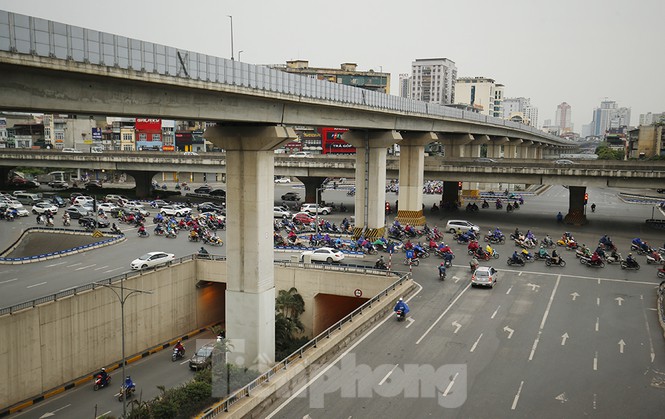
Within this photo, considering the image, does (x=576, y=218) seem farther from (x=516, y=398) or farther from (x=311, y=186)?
(x=516, y=398)

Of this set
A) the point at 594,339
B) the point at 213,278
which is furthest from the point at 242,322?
the point at 594,339

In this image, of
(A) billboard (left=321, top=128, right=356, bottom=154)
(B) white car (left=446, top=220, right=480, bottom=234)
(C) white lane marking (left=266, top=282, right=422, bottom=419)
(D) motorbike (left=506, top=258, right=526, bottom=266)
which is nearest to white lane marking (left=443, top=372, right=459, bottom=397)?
(C) white lane marking (left=266, top=282, right=422, bottom=419)

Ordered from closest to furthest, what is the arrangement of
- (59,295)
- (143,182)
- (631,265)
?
(59,295) → (631,265) → (143,182)

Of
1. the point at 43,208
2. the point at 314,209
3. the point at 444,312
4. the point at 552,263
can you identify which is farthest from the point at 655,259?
the point at 43,208

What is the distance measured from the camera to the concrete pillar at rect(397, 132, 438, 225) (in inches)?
2320

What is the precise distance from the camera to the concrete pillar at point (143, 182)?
85250 millimetres

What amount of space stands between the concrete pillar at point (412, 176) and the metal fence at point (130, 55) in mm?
25540

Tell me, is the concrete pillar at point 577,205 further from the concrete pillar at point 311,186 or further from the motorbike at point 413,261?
the concrete pillar at point 311,186

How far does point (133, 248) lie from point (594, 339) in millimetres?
35988

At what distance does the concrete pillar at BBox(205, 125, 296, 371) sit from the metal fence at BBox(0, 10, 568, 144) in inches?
118

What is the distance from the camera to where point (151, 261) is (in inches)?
1563

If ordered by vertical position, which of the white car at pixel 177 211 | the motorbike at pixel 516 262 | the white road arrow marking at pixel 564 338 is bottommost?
the white road arrow marking at pixel 564 338

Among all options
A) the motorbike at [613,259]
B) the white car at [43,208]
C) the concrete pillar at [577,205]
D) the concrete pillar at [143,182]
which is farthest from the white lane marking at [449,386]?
the concrete pillar at [143,182]

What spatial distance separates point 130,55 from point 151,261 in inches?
851
